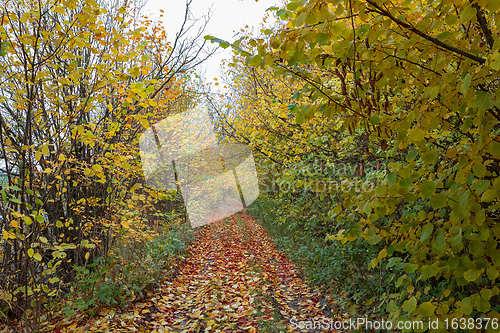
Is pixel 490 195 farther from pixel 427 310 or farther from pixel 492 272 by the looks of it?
pixel 427 310

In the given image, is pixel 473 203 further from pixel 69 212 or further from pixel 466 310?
pixel 69 212

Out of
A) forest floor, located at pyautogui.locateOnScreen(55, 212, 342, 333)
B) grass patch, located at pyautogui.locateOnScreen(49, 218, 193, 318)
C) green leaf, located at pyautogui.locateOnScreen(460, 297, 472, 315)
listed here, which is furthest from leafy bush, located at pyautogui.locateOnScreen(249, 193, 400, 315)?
grass patch, located at pyautogui.locateOnScreen(49, 218, 193, 318)

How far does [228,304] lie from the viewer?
4.57m

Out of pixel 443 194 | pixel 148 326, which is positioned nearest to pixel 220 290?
pixel 148 326

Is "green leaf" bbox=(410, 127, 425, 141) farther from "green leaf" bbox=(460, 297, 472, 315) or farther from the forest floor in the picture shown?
the forest floor

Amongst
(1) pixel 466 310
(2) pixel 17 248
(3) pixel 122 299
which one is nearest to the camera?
(1) pixel 466 310

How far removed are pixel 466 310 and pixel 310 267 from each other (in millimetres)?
4337

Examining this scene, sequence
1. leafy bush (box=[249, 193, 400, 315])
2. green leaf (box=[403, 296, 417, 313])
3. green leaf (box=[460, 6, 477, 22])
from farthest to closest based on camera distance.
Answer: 1. leafy bush (box=[249, 193, 400, 315])
2. green leaf (box=[403, 296, 417, 313])
3. green leaf (box=[460, 6, 477, 22])

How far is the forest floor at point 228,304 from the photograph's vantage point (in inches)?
148

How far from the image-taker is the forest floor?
3.76 metres

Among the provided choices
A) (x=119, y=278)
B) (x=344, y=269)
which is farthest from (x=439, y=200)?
(x=119, y=278)

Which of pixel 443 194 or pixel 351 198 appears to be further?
pixel 351 198

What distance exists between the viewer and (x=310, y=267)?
5.51 metres

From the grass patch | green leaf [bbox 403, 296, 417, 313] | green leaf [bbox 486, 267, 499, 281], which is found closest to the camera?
green leaf [bbox 486, 267, 499, 281]
